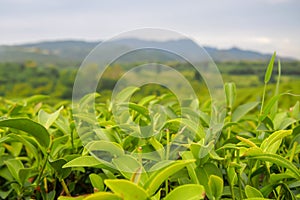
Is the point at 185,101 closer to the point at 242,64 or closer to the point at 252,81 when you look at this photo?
the point at 252,81

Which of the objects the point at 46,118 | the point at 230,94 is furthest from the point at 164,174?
the point at 230,94

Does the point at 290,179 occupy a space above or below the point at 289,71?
above

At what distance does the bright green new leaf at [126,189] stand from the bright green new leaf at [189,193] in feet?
0.17

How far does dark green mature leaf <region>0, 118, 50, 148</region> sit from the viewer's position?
2.10 feet

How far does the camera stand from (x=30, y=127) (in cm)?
67

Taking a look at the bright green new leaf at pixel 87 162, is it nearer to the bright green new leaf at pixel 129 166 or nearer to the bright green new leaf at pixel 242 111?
the bright green new leaf at pixel 129 166

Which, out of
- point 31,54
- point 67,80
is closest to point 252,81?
point 67,80

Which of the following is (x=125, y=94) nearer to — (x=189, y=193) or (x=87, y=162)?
(x=87, y=162)

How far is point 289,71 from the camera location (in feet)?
135

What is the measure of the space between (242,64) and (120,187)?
4289cm

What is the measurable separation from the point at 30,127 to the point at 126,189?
0.94 ft

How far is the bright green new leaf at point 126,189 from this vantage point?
1.46 feet

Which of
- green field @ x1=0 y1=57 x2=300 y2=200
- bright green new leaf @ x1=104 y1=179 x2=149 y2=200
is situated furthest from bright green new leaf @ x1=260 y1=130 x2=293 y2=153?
bright green new leaf @ x1=104 y1=179 x2=149 y2=200

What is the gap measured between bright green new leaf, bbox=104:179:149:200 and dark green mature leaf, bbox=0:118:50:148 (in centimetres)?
27
